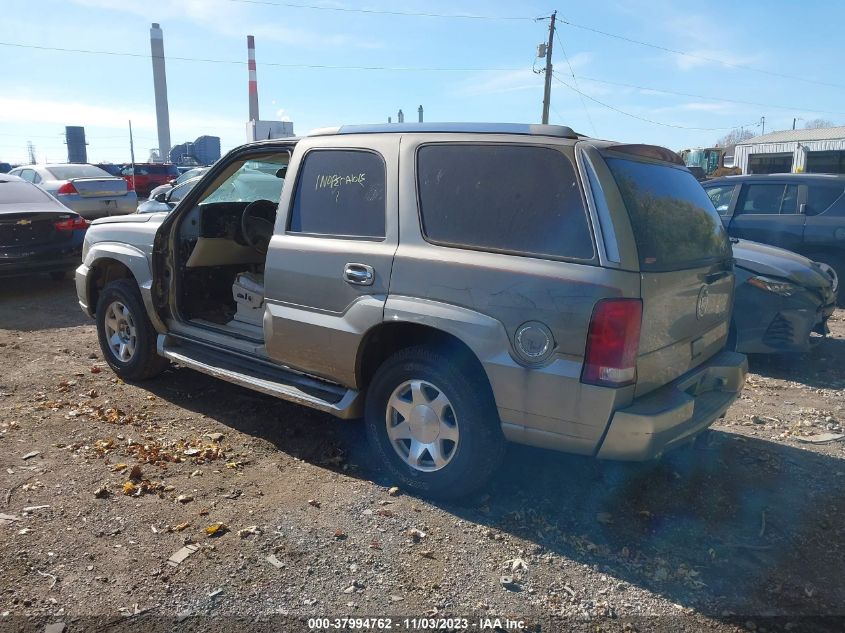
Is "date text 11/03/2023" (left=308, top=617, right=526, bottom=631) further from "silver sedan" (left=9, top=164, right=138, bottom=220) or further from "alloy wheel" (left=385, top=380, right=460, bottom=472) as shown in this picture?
"silver sedan" (left=9, top=164, right=138, bottom=220)

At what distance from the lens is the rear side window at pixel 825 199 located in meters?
7.83

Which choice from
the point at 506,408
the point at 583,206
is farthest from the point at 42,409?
the point at 583,206

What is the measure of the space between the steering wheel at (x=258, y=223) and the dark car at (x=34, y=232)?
4589mm

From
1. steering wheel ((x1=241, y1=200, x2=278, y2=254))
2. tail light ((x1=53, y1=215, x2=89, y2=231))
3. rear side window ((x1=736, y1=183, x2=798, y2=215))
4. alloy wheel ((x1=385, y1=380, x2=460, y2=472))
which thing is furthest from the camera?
tail light ((x1=53, y1=215, x2=89, y2=231))

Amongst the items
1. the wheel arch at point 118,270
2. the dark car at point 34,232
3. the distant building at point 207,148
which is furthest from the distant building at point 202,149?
the wheel arch at point 118,270

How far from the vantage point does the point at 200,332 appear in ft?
15.7

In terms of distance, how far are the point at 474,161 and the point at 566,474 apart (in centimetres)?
189

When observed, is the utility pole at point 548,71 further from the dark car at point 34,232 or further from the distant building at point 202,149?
the distant building at point 202,149

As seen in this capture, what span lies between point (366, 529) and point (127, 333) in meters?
3.07

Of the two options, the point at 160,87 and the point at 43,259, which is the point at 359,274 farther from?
the point at 160,87

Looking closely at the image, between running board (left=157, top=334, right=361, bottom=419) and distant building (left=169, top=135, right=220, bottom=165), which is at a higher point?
distant building (left=169, top=135, right=220, bottom=165)

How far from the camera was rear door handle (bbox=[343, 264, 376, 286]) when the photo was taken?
3521 mm

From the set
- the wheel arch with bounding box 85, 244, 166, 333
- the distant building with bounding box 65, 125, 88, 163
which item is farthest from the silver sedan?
the distant building with bounding box 65, 125, 88, 163

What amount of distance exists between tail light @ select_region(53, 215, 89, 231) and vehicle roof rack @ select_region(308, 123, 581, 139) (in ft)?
19.8
